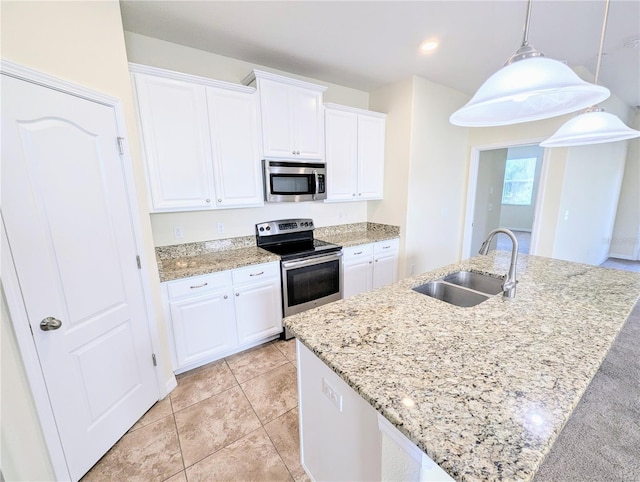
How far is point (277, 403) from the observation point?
1957 millimetres

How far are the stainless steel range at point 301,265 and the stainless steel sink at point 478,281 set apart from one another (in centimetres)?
118

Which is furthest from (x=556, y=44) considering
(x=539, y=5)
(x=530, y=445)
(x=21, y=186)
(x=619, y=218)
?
(x=619, y=218)

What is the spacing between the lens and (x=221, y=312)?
7.54 feet

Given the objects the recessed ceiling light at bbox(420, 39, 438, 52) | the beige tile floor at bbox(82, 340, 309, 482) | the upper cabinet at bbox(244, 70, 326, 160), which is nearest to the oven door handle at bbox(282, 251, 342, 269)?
the beige tile floor at bbox(82, 340, 309, 482)

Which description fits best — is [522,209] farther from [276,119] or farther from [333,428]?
[333,428]

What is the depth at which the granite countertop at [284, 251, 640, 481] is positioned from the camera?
652 mm

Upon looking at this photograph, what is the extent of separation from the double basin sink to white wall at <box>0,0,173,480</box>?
1.92m

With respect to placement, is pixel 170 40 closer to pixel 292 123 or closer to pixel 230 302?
pixel 292 123

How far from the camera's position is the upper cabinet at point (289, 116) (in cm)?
249

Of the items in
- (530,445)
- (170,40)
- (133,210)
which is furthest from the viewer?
(170,40)

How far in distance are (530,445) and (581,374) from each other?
0.43 m

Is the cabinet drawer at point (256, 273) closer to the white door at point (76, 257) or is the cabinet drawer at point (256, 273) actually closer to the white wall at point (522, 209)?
the white door at point (76, 257)

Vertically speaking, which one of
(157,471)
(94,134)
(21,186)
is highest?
(94,134)

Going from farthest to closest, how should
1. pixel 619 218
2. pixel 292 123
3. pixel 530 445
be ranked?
1. pixel 619 218
2. pixel 292 123
3. pixel 530 445
